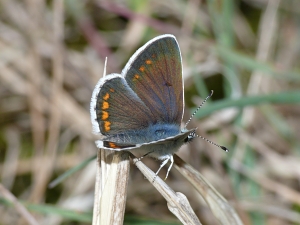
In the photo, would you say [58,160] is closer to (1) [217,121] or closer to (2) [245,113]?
(1) [217,121]

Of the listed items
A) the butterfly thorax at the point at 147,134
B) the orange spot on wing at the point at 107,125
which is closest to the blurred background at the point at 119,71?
the butterfly thorax at the point at 147,134

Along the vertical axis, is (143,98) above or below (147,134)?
above

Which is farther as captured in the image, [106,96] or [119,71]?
[119,71]

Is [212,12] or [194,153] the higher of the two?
[212,12]

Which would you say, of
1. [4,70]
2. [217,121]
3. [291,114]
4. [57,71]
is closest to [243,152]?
[217,121]

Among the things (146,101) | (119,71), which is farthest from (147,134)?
(119,71)

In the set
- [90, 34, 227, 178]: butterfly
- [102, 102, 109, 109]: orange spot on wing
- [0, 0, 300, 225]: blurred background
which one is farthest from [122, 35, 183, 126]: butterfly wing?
[0, 0, 300, 225]: blurred background

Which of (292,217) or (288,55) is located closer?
(292,217)

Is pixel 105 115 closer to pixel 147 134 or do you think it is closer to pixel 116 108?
pixel 116 108
